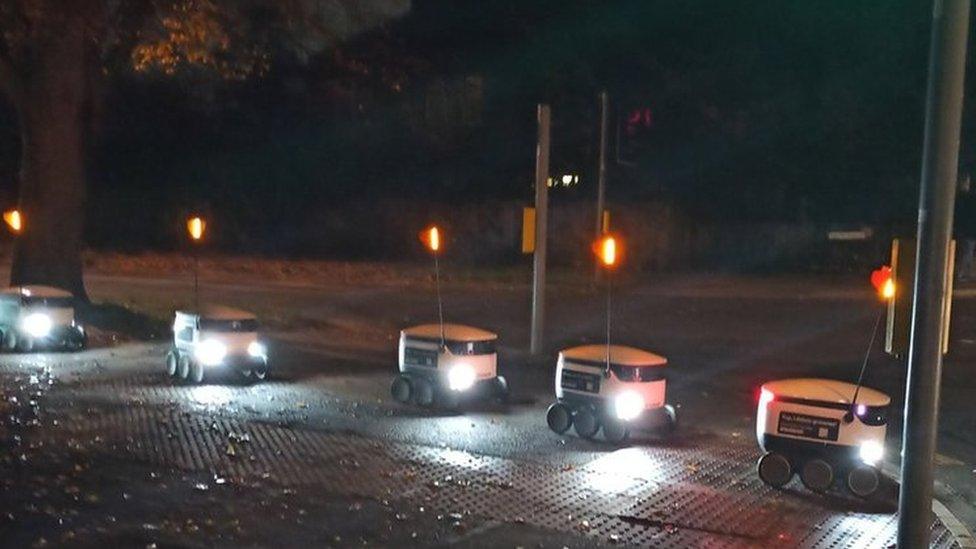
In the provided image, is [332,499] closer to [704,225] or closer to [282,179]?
[704,225]

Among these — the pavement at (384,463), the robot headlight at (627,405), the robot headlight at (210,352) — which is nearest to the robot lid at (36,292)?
the pavement at (384,463)

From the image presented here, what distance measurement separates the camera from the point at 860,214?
1628 inches

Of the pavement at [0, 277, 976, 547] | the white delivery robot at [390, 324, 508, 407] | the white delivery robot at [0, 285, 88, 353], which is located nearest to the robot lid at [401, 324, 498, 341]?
the white delivery robot at [390, 324, 508, 407]

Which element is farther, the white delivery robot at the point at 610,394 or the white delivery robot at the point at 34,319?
the white delivery robot at the point at 34,319

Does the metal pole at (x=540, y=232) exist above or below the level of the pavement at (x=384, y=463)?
above

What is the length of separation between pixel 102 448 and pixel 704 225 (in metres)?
30.7

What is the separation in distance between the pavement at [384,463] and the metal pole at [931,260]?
2107mm

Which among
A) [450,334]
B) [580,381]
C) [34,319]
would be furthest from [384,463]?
[34,319]

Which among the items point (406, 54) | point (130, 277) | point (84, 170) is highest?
point (406, 54)

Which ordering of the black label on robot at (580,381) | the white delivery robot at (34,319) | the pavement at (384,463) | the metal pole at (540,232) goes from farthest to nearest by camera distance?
the metal pole at (540,232) → the white delivery robot at (34,319) → the black label on robot at (580,381) → the pavement at (384,463)

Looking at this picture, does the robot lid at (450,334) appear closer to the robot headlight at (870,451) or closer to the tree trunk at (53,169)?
the robot headlight at (870,451)

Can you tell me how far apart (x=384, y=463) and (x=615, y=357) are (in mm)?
2602

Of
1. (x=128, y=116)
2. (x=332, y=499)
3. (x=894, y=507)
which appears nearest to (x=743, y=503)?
(x=894, y=507)

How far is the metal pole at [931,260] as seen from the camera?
238 inches
